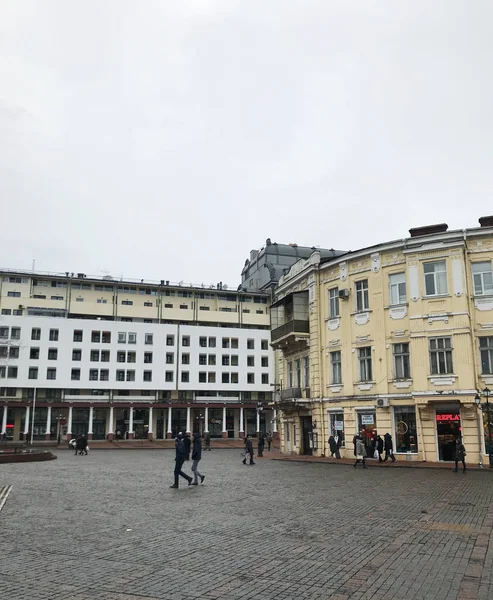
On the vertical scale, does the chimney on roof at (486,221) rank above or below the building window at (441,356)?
above

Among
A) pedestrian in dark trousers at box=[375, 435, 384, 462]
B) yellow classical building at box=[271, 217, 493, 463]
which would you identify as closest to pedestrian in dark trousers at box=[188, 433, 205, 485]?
pedestrian in dark trousers at box=[375, 435, 384, 462]

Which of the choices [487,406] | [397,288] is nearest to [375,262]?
[397,288]

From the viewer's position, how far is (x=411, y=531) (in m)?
11.3

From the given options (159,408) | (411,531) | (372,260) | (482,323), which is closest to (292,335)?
(372,260)

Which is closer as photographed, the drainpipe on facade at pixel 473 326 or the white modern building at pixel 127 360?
the drainpipe on facade at pixel 473 326

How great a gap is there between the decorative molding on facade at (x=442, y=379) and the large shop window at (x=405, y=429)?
2.06 meters

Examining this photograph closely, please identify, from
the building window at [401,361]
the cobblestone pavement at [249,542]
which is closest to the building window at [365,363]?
the building window at [401,361]

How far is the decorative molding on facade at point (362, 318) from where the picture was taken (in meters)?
34.0

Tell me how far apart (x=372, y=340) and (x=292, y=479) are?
43.8ft

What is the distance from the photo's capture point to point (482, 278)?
101ft

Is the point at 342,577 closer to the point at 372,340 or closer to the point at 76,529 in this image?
the point at 76,529

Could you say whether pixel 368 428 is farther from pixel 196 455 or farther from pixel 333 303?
pixel 196 455

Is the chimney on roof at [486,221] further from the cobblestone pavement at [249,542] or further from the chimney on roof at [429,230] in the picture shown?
the cobblestone pavement at [249,542]

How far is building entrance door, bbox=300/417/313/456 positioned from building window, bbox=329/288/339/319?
7322 mm
